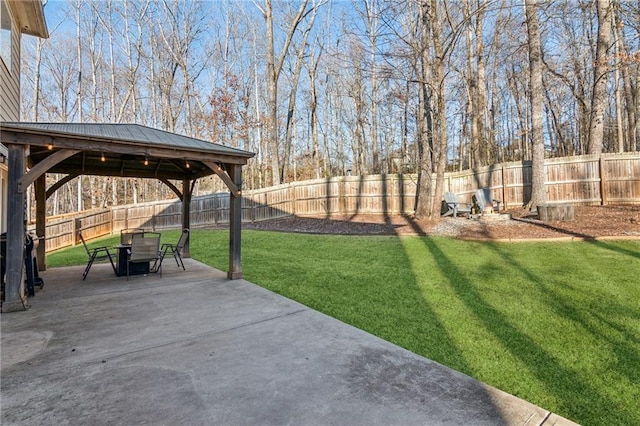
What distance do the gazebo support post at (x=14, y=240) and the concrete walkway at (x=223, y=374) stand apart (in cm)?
24

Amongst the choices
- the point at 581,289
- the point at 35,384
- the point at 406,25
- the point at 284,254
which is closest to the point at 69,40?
the point at 406,25

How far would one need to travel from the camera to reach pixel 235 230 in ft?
18.1

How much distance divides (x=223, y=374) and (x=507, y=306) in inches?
123

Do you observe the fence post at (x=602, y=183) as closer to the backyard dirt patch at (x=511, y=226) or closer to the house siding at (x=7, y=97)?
the backyard dirt patch at (x=511, y=226)

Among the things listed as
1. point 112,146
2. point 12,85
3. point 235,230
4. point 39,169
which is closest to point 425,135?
point 235,230

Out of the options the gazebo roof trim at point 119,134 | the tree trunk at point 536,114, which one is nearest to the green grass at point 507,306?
the gazebo roof trim at point 119,134

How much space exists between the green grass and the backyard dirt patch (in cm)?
81

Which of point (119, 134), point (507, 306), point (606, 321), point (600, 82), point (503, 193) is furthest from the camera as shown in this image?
point (503, 193)

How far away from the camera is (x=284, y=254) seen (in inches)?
300

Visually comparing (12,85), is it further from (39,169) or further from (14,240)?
(14,240)

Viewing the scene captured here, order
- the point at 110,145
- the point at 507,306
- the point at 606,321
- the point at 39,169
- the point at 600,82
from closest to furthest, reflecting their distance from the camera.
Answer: the point at 606,321 < the point at 507,306 < the point at 39,169 < the point at 110,145 < the point at 600,82

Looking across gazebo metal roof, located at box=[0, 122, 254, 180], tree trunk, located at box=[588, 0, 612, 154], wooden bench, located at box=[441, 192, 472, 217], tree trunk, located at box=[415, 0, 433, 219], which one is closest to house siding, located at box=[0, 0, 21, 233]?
gazebo metal roof, located at box=[0, 122, 254, 180]

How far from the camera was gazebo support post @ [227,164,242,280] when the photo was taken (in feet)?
17.8

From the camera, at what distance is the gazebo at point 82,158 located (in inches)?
151
